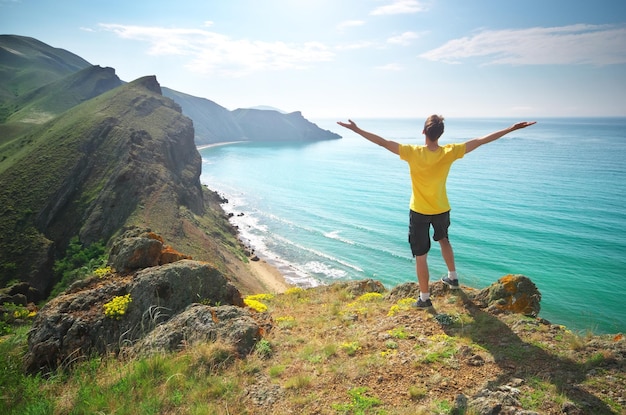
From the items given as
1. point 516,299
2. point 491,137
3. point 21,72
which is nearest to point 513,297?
point 516,299

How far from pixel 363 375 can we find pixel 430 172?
3824 mm

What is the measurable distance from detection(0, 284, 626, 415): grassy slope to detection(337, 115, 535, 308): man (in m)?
1.49

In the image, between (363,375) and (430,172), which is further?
(430,172)

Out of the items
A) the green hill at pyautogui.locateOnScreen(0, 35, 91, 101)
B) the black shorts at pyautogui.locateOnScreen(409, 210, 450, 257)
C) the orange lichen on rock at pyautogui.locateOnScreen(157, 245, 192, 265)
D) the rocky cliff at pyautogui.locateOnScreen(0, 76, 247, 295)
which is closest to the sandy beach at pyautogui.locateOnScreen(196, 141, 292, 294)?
the rocky cliff at pyautogui.locateOnScreen(0, 76, 247, 295)

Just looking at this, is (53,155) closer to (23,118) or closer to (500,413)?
(500,413)

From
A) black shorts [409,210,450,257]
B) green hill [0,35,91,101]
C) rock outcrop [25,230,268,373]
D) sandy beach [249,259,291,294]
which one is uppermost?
green hill [0,35,91,101]

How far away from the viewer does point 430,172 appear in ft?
20.5

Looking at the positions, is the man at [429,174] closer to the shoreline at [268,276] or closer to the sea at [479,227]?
the sea at [479,227]

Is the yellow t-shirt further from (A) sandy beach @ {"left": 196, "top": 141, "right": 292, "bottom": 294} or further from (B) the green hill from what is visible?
(B) the green hill

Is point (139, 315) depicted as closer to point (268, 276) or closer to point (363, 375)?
point (363, 375)

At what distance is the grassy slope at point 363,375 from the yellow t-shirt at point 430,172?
8.13 ft

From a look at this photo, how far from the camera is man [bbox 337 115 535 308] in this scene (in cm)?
609

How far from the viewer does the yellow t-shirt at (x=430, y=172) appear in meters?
6.14

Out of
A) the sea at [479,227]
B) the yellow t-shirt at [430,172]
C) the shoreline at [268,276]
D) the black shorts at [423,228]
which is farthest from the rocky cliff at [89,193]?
the yellow t-shirt at [430,172]
